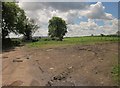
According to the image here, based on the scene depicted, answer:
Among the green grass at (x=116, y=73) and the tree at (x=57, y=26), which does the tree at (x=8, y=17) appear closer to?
the green grass at (x=116, y=73)

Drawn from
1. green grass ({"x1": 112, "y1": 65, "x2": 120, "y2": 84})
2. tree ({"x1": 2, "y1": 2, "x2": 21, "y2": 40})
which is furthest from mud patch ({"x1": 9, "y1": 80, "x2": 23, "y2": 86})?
tree ({"x1": 2, "y1": 2, "x2": 21, "y2": 40})

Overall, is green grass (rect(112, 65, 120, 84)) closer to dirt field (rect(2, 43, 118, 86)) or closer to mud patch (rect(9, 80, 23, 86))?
dirt field (rect(2, 43, 118, 86))

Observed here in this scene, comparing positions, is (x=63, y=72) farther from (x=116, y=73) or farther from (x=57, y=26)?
(x=57, y=26)

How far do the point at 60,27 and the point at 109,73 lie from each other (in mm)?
69948

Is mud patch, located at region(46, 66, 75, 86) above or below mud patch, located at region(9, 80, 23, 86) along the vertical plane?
above

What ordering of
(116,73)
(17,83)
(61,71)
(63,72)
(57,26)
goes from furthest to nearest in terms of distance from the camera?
(57,26) → (61,71) → (63,72) → (116,73) → (17,83)

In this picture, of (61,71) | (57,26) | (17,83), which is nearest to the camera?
(17,83)

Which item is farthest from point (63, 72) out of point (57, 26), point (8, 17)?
point (57, 26)

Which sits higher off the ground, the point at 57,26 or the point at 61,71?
the point at 57,26

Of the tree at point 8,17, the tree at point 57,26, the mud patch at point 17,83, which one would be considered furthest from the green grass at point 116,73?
the tree at point 57,26

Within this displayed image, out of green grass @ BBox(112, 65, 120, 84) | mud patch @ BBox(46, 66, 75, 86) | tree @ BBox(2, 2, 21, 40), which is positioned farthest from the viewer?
tree @ BBox(2, 2, 21, 40)

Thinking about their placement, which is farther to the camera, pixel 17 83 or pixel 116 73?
pixel 116 73

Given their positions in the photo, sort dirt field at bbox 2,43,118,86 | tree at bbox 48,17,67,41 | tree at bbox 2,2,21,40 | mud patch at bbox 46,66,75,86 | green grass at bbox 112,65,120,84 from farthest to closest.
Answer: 1. tree at bbox 48,17,67,41
2. tree at bbox 2,2,21,40
3. dirt field at bbox 2,43,118,86
4. green grass at bbox 112,65,120,84
5. mud patch at bbox 46,66,75,86

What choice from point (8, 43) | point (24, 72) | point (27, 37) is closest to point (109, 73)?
point (24, 72)
